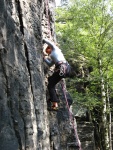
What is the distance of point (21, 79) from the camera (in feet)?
13.8

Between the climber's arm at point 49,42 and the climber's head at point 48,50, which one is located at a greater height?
the climber's arm at point 49,42

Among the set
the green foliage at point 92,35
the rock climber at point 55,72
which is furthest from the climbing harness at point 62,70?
the green foliage at point 92,35

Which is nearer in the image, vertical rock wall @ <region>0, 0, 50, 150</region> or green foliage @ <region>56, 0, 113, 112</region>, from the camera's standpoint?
vertical rock wall @ <region>0, 0, 50, 150</region>

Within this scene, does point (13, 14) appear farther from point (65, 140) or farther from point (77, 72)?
point (77, 72)

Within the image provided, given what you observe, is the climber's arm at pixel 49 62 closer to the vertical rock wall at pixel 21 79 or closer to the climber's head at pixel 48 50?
the climber's head at pixel 48 50

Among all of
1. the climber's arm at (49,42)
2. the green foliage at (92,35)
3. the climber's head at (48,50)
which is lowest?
the climber's head at (48,50)

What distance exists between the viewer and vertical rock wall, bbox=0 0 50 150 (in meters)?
3.84

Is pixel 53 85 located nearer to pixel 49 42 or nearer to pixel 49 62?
pixel 49 62

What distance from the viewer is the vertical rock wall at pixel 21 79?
384 centimetres

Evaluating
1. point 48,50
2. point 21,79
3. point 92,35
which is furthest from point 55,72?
point 92,35

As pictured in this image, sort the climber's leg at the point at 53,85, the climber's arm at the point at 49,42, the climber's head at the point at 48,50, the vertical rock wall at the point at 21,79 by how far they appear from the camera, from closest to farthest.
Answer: the vertical rock wall at the point at 21,79
the climber's leg at the point at 53,85
the climber's arm at the point at 49,42
the climber's head at the point at 48,50

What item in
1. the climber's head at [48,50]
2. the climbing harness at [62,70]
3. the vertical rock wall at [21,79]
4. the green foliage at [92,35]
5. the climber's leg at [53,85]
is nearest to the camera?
the vertical rock wall at [21,79]

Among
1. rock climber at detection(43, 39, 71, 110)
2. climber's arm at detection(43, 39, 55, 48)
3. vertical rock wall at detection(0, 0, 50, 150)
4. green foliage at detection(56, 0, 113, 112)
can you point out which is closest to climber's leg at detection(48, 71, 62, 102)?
rock climber at detection(43, 39, 71, 110)

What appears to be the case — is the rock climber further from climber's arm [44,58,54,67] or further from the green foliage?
the green foliage
